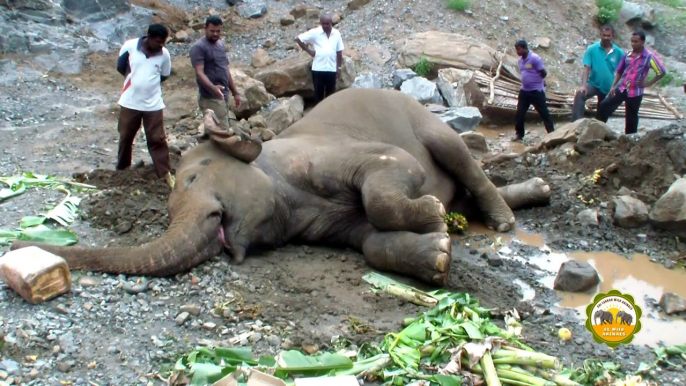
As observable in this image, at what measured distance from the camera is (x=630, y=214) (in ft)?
23.8

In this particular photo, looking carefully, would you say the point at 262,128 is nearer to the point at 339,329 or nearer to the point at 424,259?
the point at 424,259

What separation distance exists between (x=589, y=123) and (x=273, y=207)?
509 centimetres

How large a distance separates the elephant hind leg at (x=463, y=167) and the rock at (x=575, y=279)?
1.54m

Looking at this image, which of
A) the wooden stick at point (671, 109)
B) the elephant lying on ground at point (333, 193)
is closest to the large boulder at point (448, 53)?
the wooden stick at point (671, 109)

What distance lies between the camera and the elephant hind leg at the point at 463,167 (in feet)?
24.0

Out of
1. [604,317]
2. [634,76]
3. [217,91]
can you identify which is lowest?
[604,317]

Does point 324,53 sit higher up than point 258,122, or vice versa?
point 324,53

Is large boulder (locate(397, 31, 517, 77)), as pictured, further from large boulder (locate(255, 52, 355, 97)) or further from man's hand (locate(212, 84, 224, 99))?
man's hand (locate(212, 84, 224, 99))

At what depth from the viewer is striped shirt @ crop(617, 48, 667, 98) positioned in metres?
10.5

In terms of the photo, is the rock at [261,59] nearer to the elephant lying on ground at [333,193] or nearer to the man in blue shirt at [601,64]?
the man in blue shirt at [601,64]

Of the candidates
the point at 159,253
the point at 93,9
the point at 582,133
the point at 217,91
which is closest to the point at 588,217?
the point at 582,133

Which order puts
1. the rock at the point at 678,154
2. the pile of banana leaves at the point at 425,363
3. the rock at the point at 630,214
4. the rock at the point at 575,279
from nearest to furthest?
1. the pile of banana leaves at the point at 425,363
2. the rock at the point at 575,279
3. the rock at the point at 630,214
4. the rock at the point at 678,154

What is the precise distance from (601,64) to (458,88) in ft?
8.86

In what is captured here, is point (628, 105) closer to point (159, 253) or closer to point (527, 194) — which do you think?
point (527, 194)
